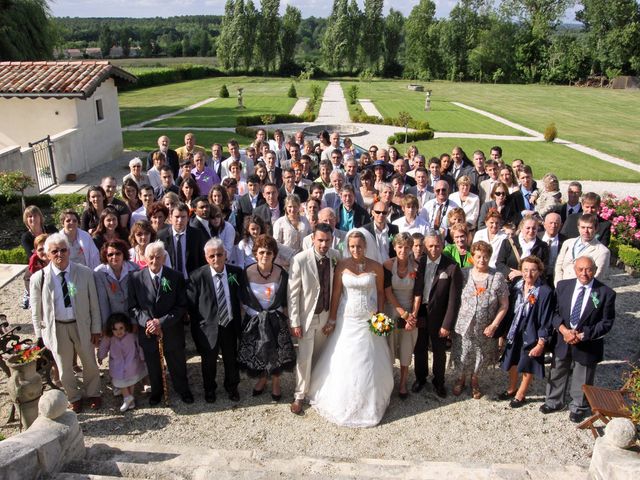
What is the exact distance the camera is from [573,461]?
5.59 m

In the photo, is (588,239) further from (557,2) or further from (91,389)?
(557,2)

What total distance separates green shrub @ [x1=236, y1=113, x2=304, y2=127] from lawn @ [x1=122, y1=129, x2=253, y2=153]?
2399 mm

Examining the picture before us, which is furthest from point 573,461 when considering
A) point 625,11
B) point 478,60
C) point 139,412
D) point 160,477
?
point 625,11

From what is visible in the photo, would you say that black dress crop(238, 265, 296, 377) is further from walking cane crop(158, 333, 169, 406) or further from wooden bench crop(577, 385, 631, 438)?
wooden bench crop(577, 385, 631, 438)

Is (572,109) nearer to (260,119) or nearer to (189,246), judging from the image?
(260,119)

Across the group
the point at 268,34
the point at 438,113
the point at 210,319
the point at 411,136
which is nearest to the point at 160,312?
the point at 210,319

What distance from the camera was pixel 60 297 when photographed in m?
5.98

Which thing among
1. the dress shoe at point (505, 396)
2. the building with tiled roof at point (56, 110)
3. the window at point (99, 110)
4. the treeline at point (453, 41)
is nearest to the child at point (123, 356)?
the dress shoe at point (505, 396)

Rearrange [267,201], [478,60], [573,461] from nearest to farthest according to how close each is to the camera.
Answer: [573,461] → [267,201] → [478,60]

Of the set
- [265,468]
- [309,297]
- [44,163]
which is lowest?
[265,468]

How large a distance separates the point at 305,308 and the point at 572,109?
42065 millimetres

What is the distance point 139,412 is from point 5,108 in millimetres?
16745

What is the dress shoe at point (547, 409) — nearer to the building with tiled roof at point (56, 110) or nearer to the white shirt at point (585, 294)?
the white shirt at point (585, 294)

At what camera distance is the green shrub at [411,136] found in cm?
2566
